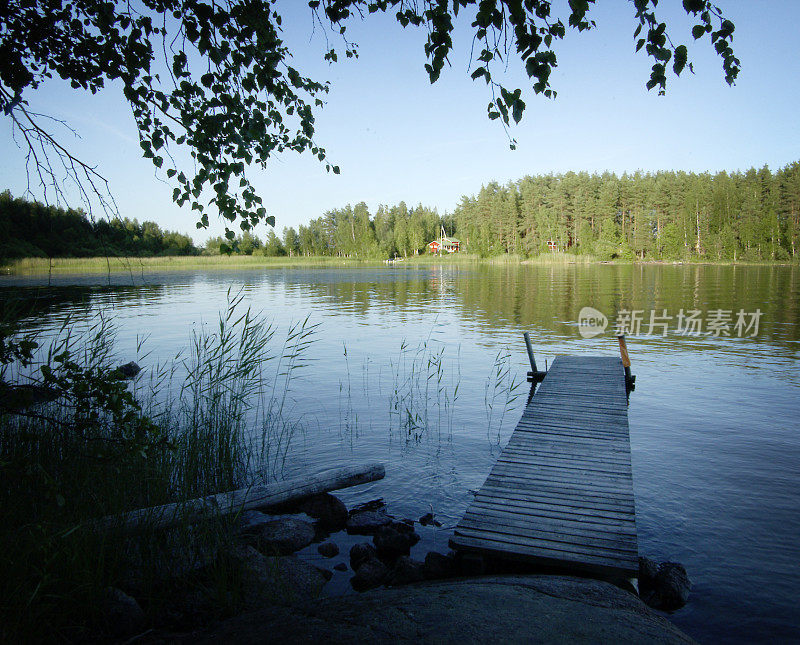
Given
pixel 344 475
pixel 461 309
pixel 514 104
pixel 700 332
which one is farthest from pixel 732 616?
pixel 461 309

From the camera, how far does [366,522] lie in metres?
6.52

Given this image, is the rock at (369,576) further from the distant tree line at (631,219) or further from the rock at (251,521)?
the distant tree line at (631,219)

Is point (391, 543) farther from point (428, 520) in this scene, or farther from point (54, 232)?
point (54, 232)

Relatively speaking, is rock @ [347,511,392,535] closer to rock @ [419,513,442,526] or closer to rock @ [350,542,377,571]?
rock @ [419,513,442,526]

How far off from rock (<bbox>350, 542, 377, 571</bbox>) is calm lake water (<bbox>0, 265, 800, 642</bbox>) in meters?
0.37

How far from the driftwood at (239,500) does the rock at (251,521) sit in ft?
0.62

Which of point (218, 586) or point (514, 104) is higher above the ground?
point (514, 104)

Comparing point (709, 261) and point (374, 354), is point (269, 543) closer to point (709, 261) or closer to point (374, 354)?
point (374, 354)

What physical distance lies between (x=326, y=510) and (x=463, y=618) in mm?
3643

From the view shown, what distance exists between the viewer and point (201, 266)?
322 ft

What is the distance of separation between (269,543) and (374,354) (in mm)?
12099

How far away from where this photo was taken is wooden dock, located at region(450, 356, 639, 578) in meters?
4.62

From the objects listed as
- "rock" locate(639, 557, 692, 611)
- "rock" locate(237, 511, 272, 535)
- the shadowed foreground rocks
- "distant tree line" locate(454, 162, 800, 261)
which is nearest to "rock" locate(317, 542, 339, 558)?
"rock" locate(237, 511, 272, 535)

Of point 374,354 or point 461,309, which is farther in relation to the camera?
point 461,309
